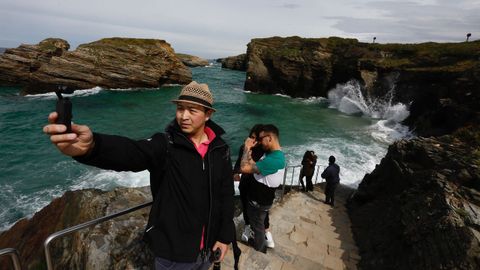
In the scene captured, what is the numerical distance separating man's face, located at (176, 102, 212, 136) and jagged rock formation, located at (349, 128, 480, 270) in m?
4.06

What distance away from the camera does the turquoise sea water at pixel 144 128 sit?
14.6 metres

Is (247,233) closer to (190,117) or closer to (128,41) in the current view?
(190,117)

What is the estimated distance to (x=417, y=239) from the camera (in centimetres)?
503

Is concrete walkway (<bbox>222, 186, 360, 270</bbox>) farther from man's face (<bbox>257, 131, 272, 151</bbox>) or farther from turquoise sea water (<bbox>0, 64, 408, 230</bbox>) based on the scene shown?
turquoise sea water (<bbox>0, 64, 408, 230</bbox>)

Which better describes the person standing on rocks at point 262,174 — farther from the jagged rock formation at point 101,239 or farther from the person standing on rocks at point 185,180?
the jagged rock formation at point 101,239

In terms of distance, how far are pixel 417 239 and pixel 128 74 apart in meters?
45.7

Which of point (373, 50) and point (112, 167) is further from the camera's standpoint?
point (373, 50)

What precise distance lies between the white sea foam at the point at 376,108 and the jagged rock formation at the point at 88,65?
1164 inches

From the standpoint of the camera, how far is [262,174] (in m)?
4.16

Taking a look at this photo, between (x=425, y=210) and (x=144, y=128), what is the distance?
23368 mm

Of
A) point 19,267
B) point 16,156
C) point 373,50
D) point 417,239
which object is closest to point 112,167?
point 19,267

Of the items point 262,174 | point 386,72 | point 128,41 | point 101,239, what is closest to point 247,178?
point 262,174

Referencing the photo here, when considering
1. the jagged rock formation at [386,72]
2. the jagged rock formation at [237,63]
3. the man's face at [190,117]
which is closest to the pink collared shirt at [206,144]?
the man's face at [190,117]

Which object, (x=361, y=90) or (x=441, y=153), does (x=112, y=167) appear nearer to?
(x=441, y=153)
